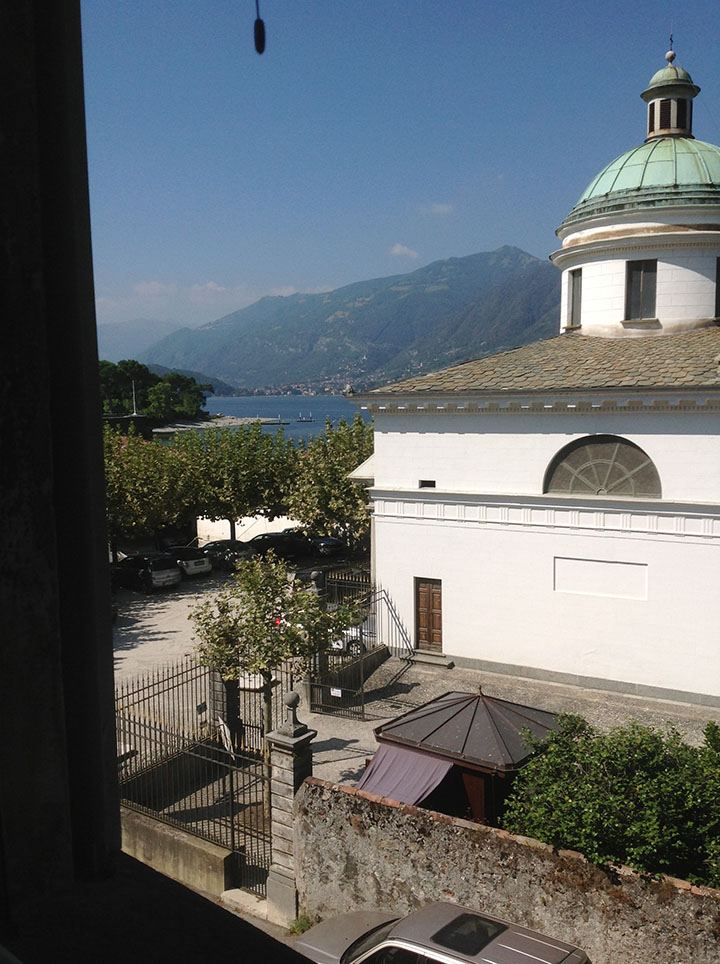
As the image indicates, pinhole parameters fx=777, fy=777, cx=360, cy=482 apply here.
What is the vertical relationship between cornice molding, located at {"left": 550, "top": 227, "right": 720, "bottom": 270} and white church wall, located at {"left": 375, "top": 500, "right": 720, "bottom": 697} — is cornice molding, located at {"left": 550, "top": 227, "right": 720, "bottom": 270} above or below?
above

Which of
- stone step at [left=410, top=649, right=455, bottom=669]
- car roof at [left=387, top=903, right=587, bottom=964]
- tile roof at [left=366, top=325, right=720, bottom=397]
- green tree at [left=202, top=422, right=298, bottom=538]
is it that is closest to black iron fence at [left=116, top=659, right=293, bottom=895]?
car roof at [left=387, top=903, right=587, bottom=964]

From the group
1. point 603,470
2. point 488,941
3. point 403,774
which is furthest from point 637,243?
point 488,941

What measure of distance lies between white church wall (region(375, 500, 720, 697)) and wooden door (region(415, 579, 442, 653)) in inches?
8.1

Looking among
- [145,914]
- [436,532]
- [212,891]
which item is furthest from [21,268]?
[436,532]

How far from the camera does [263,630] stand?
12656mm

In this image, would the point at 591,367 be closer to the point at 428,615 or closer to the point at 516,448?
the point at 516,448

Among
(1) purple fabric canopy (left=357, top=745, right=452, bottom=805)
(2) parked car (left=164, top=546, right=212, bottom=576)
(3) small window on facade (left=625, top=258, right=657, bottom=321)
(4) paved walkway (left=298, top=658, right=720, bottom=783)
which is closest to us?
(1) purple fabric canopy (left=357, top=745, right=452, bottom=805)

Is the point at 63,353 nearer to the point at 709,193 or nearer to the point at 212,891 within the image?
the point at 212,891

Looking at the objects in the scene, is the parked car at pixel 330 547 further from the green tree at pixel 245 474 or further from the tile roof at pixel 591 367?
the tile roof at pixel 591 367

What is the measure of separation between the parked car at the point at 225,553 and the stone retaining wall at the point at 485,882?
22278 mm

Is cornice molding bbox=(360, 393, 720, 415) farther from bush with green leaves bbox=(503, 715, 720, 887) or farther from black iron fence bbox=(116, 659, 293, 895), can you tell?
bush with green leaves bbox=(503, 715, 720, 887)

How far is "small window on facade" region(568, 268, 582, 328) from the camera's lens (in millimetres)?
22375

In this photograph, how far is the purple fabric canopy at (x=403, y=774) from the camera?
393 inches

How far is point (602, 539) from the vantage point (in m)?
17.1
